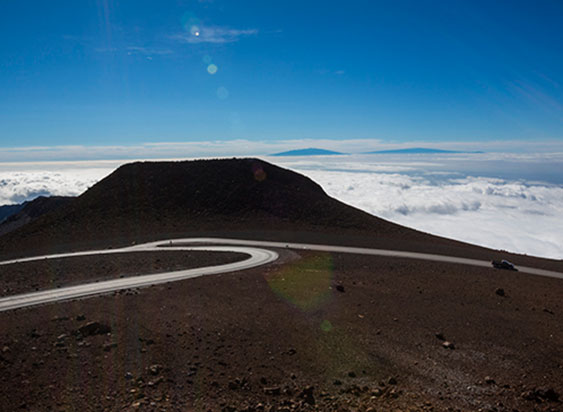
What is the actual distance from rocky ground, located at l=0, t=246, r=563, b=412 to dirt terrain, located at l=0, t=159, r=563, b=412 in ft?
0.15

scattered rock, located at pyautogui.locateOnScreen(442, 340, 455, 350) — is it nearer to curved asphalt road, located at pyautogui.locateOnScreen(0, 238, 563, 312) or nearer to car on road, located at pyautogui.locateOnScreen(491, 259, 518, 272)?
curved asphalt road, located at pyautogui.locateOnScreen(0, 238, 563, 312)

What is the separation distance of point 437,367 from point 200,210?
126ft

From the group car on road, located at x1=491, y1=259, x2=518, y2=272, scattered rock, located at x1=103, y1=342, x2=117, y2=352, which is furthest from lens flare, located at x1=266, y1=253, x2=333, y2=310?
car on road, located at x1=491, y1=259, x2=518, y2=272

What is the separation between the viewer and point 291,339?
1193cm

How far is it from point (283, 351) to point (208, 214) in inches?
1385

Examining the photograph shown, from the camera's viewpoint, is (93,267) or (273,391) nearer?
(273,391)

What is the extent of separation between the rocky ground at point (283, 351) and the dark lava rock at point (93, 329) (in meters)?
0.04

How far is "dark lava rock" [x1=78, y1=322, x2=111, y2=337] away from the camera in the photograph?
11.4 m

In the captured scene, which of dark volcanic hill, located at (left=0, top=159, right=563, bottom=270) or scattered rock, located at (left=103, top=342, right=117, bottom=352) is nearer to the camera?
scattered rock, located at (left=103, top=342, right=117, bottom=352)

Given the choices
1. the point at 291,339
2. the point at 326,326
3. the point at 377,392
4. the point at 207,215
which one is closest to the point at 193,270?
the point at 326,326

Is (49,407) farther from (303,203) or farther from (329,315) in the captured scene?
(303,203)

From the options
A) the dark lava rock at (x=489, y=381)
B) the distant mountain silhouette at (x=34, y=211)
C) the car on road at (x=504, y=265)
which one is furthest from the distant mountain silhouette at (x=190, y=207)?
the dark lava rock at (x=489, y=381)

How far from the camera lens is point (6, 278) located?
19219 mm

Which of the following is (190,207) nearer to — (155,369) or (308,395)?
(155,369)
